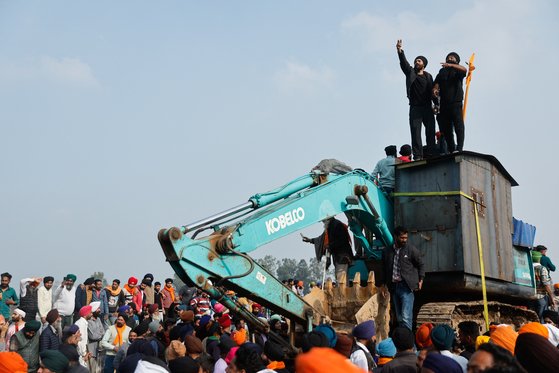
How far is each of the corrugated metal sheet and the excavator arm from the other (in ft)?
2.54

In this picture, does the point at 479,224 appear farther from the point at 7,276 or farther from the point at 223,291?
the point at 7,276

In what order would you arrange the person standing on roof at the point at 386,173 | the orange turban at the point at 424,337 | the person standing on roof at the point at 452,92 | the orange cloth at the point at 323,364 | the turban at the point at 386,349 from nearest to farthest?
the orange cloth at the point at 323,364 → the turban at the point at 386,349 → the orange turban at the point at 424,337 → the person standing on roof at the point at 386,173 → the person standing on roof at the point at 452,92

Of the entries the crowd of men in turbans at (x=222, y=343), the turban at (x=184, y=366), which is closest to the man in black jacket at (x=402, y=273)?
the crowd of men in turbans at (x=222, y=343)

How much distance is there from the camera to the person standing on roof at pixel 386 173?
11828 mm

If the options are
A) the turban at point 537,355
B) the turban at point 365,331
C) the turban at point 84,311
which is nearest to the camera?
the turban at point 537,355

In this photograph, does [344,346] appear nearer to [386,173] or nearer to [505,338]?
[505,338]

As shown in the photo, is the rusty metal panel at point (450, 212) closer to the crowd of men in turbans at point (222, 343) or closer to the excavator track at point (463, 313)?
the excavator track at point (463, 313)

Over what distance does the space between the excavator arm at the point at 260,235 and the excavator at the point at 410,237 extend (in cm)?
1

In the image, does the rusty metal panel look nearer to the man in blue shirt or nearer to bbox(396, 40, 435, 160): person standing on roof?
bbox(396, 40, 435, 160): person standing on roof

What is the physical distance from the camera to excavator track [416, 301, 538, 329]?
10.5m

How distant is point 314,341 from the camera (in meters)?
6.09

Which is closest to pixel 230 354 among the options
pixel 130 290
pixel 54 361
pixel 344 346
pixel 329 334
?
pixel 329 334

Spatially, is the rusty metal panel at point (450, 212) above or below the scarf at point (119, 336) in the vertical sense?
above

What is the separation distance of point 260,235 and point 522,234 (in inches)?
252
